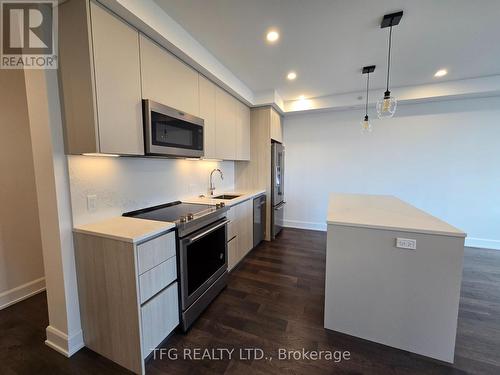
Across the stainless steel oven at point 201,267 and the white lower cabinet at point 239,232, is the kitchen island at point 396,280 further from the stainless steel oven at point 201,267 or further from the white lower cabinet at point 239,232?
the white lower cabinet at point 239,232

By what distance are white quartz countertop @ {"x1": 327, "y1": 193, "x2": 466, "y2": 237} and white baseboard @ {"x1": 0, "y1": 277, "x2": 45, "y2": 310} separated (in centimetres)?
319

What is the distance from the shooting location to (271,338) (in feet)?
5.74

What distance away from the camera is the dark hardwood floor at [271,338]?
1.48 metres

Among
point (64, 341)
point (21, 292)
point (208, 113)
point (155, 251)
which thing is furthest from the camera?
point (208, 113)

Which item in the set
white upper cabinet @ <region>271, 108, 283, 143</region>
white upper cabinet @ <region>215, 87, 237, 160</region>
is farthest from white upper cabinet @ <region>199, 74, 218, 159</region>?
white upper cabinet @ <region>271, 108, 283, 143</region>

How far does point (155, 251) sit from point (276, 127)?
134 inches

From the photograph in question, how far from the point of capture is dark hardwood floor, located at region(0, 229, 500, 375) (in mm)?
1482

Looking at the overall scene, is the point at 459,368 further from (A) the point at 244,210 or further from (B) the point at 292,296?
(A) the point at 244,210

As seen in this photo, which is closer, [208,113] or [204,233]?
[204,233]

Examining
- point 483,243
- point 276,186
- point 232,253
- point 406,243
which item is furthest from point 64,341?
point 483,243

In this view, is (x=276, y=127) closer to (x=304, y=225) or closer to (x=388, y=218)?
(x=304, y=225)

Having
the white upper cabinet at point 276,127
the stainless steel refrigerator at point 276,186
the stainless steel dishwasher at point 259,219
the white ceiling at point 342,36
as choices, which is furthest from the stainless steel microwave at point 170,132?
the white upper cabinet at point 276,127

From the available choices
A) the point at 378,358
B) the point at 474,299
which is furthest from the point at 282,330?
the point at 474,299

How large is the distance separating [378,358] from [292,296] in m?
0.90
